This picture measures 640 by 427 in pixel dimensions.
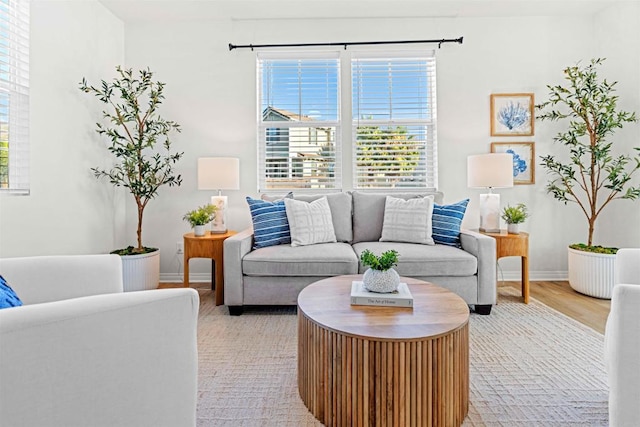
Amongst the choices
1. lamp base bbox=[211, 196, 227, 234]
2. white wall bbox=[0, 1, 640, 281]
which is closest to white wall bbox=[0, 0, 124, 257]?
white wall bbox=[0, 1, 640, 281]

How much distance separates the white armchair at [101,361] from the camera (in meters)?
0.74

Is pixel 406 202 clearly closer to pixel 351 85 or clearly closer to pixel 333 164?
pixel 333 164

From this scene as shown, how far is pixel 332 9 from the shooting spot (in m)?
3.46

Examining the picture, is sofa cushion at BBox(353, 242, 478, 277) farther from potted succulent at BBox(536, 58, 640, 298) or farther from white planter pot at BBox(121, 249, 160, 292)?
white planter pot at BBox(121, 249, 160, 292)

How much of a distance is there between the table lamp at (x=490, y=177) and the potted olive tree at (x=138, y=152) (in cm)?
281

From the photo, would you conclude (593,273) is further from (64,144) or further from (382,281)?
(64,144)

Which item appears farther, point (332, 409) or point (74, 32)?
point (74, 32)

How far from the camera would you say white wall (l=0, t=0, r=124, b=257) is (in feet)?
8.21

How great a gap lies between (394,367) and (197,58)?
361 centimetres

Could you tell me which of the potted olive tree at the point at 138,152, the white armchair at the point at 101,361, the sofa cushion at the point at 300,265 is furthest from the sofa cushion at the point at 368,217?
the white armchair at the point at 101,361

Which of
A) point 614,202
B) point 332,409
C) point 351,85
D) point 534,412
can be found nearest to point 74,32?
point 351,85

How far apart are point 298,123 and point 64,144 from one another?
2087 millimetres

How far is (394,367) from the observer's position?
4.17ft

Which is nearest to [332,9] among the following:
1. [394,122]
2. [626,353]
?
[394,122]
